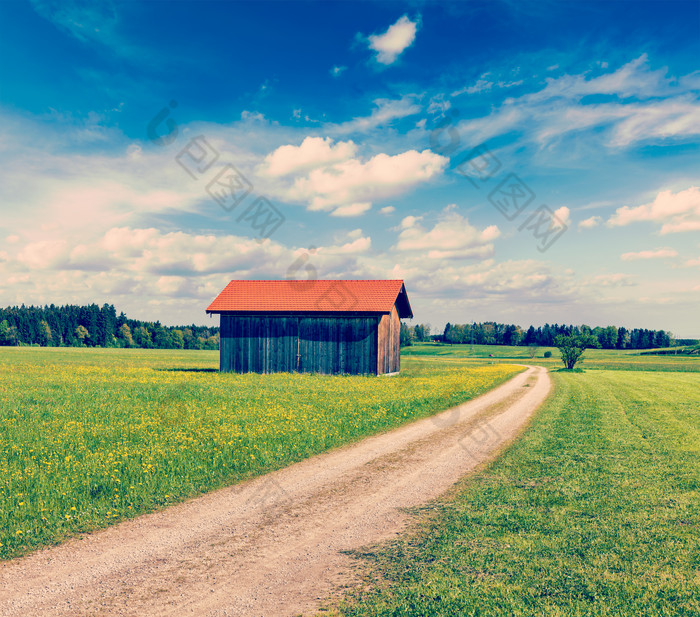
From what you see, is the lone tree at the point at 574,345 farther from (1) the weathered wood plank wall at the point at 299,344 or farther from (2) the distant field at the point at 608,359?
(1) the weathered wood plank wall at the point at 299,344

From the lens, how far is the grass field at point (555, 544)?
5141 mm

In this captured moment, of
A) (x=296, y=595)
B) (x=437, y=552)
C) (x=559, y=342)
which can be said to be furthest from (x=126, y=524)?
(x=559, y=342)

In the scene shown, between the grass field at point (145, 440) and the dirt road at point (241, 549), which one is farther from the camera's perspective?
the grass field at point (145, 440)

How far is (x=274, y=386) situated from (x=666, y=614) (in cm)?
2271

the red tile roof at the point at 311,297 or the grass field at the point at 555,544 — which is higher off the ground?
the red tile roof at the point at 311,297

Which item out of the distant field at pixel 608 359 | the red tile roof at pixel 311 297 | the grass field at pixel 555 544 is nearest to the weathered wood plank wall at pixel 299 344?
the red tile roof at pixel 311 297

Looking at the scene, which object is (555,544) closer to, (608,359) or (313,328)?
(313,328)

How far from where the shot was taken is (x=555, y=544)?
6.60 metres

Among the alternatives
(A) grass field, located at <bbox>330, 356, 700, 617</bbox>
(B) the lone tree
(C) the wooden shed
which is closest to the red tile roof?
(C) the wooden shed

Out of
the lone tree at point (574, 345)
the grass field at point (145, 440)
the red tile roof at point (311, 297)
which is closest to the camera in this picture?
the grass field at point (145, 440)

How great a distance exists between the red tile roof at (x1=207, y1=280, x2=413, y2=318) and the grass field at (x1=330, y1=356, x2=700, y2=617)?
25.0 meters

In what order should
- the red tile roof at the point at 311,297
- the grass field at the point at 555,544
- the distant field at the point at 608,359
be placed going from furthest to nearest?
1. the distant field at the point at 608,359
2. the red tile roof at the point at 311,297
3. the grass field at the point at 555,544

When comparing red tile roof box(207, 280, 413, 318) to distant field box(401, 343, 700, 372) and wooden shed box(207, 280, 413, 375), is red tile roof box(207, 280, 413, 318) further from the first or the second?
distant field box(401, 343, 700, 372)

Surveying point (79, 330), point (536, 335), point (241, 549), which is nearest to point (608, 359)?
point (536, 335)
